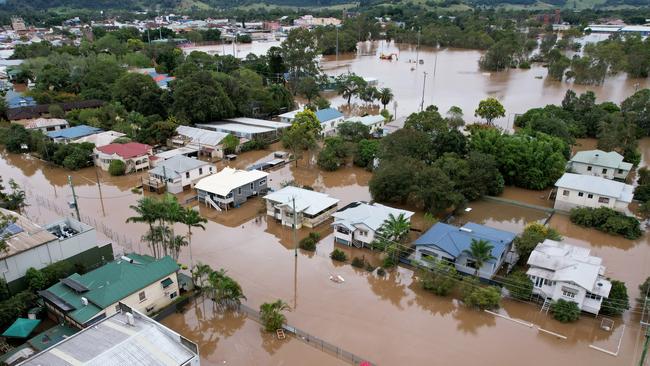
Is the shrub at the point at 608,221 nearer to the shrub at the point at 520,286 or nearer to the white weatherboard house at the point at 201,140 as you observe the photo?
the shrub at the point at 520,286

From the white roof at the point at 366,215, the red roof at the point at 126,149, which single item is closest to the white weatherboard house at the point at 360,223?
the white roof at the point at 366,215

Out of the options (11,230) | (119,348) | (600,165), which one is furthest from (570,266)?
(11,230)

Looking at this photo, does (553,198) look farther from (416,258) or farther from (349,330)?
(349,330)

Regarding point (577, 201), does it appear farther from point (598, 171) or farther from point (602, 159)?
point (602, 159)

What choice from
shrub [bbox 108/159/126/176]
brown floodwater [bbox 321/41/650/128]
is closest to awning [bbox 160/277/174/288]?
shrub [bbox 108/159/126/176]

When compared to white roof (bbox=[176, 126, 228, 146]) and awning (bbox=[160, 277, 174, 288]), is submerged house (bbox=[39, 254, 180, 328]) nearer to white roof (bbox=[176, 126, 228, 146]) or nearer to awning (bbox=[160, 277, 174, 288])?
awning (bbox=[160, 277, 174, 288])

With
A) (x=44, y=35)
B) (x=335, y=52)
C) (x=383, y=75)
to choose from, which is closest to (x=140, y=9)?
(x=44, y=35)
